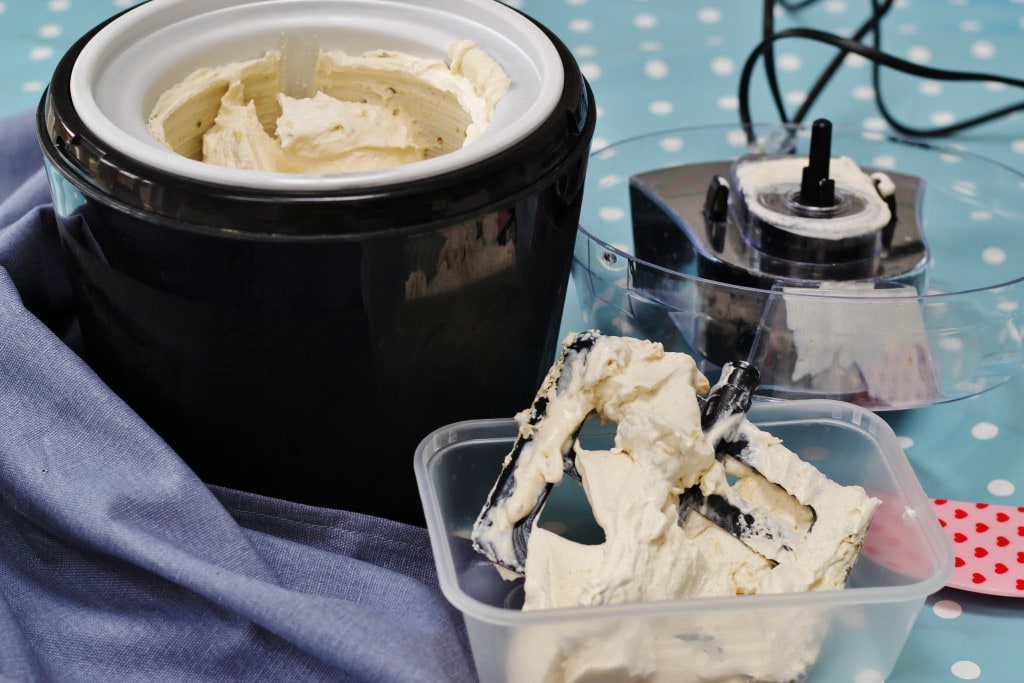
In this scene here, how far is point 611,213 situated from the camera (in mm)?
695

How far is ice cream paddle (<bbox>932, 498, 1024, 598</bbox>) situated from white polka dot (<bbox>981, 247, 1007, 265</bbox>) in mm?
188

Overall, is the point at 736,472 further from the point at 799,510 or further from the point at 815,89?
the point at 815,89

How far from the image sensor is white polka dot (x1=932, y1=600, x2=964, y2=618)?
484mm

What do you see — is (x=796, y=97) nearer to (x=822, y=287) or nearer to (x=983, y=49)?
(x=983, y=49)

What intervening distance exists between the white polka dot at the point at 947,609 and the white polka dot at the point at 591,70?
48 cm

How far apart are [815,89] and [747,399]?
1.34 ft

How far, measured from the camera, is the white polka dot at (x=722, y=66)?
87cm

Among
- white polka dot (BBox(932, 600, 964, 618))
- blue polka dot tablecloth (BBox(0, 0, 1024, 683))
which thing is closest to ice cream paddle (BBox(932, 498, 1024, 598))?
white polka dot (BBox(932, 600, 964, 618))

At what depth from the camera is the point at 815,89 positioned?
0.81m

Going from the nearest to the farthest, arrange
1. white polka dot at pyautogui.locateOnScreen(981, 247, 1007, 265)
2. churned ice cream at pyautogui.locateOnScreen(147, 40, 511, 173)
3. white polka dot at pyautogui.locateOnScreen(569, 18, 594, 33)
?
1. churned ice cream at pyautogui.locateOnScreen(147, 40, 511, 173)
2. white polka dot at pyautogui.locateOnScreen(981, 247, 1007, 265)
3. white polka dot at pyautogui.locateOnScreen(569, 18, 594, 33)

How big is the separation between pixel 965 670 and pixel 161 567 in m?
0.30

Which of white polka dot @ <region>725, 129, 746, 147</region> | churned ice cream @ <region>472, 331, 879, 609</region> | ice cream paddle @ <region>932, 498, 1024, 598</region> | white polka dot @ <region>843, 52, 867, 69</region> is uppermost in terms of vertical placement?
churned ice cream @ <region>472, 331, 879, 609</region>

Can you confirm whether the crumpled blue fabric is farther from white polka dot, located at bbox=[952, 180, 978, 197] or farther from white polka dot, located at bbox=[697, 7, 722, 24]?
white polka dot, located at bbox=[697, 7, 722, 24]

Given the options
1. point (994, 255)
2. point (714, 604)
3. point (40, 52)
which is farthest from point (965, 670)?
point (40, 52)
